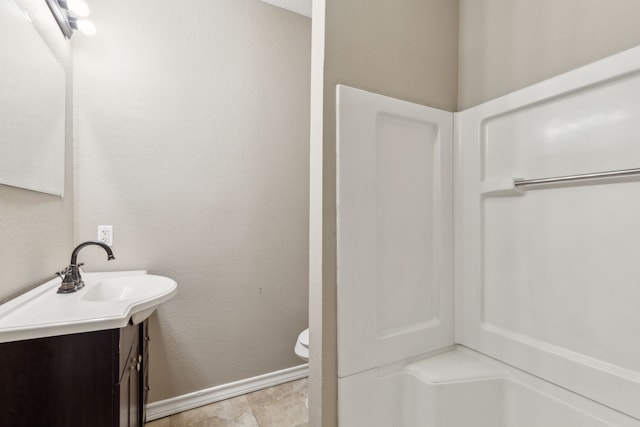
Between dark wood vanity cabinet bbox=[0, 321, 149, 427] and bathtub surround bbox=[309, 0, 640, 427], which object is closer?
dark wood vanity cabinet bbox=[0, 321, 149, 427]

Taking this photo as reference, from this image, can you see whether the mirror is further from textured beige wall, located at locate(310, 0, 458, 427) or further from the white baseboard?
the white baseboard

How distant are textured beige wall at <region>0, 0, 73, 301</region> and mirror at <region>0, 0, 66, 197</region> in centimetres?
5

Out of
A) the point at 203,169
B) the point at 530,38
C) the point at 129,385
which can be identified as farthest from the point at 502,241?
the point at 203,169

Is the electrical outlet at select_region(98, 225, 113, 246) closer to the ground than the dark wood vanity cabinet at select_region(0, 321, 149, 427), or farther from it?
farther from it

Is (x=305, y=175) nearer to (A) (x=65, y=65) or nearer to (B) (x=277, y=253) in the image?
(B) (x=277, y=253)

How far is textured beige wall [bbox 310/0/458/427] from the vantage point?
0.97 metres

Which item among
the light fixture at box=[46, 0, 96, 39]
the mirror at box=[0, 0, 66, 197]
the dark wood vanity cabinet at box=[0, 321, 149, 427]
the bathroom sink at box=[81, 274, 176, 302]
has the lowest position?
the dark wood vanity cabinet at box=[0, 321, 149, 427]

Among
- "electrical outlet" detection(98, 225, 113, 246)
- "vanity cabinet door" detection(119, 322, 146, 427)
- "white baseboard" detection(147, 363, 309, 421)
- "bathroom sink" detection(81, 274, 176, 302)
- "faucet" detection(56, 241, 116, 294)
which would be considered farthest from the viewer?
"white baseboard" detection(147, 363, 309, 421)

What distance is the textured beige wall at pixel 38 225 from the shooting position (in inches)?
39.9

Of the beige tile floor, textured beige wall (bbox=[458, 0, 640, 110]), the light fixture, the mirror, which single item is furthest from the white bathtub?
the light fixture

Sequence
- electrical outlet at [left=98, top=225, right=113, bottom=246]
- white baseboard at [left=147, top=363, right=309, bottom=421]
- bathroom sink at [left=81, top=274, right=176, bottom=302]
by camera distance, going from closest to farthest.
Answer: bathroom sink at [left=81, top=274, right=176, bottom=302]
electrical outlet at [left=98, top=225, right=113, bottom=246]
white baseboard at [left=147, top=363, right=309, bottom=421]

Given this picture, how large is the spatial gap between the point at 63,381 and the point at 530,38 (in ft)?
6.13

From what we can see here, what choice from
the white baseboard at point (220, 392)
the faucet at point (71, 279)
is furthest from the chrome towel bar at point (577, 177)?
the white baseboard at point (220, 392)

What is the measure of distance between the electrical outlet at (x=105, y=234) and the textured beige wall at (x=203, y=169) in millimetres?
28
